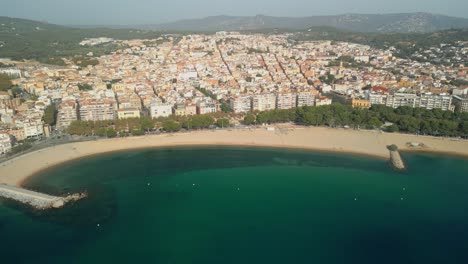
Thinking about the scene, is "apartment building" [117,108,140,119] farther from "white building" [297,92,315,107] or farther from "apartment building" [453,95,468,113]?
"apartment building" [453,95,468,113]

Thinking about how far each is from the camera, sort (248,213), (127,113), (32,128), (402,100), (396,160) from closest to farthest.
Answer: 1. (248,213)
2. (396,160)
3. (32,128)
4. (127,113)
5. (402,100)

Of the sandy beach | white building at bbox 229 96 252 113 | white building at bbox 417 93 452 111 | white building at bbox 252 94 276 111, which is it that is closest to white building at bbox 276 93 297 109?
white building at bbox 252 94 276 111

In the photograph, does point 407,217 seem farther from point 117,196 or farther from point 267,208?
point 117,196

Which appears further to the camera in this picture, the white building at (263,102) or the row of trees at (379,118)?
the white building at (263,102)

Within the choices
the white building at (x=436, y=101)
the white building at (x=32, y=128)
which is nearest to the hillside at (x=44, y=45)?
the white building at (x=32, y=128)

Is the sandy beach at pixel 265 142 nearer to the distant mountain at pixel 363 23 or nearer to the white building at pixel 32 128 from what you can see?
the white building at pixel 32 128

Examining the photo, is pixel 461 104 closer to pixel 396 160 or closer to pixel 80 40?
pixel 396 160

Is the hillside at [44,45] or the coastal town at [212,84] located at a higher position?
the hillside at [44,45]

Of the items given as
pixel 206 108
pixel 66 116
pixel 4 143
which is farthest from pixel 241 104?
pixel 4 143
